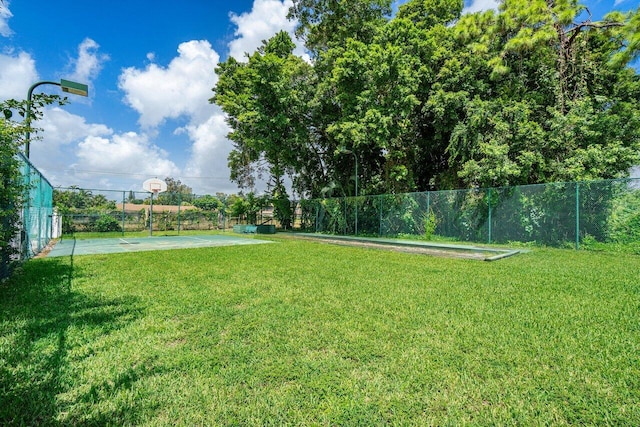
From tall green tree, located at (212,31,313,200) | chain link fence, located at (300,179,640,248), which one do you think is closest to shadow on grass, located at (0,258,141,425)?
chain link fence, located at (300,179,640,248)

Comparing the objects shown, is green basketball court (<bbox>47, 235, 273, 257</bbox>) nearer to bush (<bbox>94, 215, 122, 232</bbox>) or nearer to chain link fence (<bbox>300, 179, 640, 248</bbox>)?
bush (<bbox>94, 215, 122, 232</bbox>)

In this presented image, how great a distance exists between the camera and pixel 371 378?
2113mm

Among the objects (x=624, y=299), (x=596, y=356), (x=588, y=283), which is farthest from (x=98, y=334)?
(x=588, y=283)

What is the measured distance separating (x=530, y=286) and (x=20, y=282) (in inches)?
321

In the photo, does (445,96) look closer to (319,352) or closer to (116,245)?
(319,352)

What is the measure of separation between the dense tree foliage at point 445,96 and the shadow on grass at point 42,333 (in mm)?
11168

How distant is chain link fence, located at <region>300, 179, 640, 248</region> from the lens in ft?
27.8

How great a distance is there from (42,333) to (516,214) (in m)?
12.2

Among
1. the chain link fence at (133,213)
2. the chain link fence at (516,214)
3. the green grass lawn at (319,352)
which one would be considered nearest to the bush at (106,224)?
the chain link fence at (133,213)

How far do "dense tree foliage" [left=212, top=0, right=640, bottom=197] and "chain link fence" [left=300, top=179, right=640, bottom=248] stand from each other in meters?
0.81

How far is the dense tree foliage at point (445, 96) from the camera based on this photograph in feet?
32.6

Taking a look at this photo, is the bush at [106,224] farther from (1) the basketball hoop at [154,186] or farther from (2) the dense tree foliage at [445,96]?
(2) the dense tree foliage at [445,96]

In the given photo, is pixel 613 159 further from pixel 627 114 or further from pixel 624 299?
pixel 624 299

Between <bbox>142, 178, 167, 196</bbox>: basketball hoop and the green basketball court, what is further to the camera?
<bbox>142, 178, 167, 196</bbox>: basketball hoop
